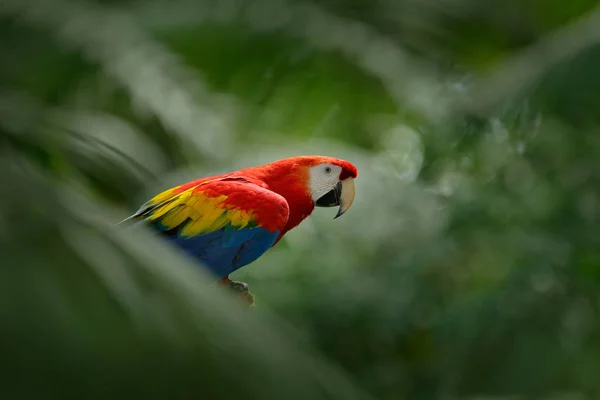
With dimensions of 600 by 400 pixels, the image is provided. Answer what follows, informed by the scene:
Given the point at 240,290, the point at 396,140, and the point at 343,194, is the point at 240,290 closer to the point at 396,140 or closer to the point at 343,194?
the point at 343,194

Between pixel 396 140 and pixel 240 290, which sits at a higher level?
pixel 396 140

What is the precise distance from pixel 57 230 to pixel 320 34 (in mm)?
963

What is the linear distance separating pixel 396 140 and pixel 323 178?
0.85m

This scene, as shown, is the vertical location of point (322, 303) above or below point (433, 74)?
below

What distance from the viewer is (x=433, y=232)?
49.1 inches

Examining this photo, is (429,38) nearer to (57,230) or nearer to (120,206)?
(120,206)

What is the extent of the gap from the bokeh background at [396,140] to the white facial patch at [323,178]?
0.46 ft

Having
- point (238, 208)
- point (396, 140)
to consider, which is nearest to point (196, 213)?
point (238, 208)

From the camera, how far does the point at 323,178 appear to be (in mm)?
540

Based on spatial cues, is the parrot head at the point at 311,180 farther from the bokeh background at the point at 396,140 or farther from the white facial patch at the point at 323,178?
the bokeh background at the point at 396,140

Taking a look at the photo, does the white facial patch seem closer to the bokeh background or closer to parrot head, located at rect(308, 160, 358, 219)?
parrot head, located at rect(308, 160, 358, 219)

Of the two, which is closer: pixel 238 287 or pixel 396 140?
pixel 238 287

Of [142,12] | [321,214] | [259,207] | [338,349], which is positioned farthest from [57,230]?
[338,349]

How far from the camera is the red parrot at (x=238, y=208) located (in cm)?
49
